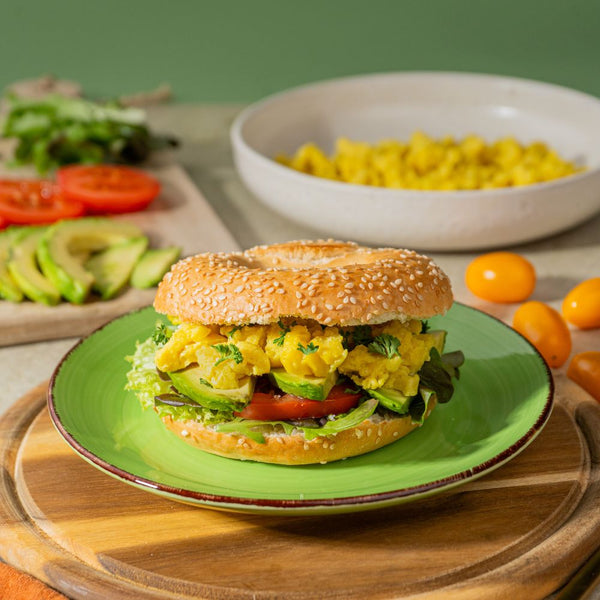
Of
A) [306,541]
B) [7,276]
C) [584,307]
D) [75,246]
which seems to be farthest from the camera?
Answer: [75,246]

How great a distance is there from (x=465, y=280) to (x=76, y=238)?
5.14 ft

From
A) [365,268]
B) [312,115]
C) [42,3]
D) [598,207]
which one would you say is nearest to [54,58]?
[42,3]

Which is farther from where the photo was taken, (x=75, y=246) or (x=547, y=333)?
(x=75, y=246)

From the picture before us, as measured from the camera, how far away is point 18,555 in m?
1.82

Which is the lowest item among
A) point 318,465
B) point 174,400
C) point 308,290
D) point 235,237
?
point 235,237

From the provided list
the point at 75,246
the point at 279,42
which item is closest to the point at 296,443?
the point at 75,246

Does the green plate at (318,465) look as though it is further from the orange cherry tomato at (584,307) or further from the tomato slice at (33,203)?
the tomato slice at (33,203)

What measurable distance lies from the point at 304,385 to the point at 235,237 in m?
2.10

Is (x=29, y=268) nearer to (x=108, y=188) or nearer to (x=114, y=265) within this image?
(x=114, y=265)

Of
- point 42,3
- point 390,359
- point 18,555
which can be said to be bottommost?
point 42,3

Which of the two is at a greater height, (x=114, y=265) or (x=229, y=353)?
(x=229, y=353)

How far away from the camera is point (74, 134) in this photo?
4.59 m

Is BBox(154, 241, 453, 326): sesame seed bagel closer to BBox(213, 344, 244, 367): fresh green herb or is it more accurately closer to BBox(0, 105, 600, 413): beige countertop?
BBox(213, 344, 244, 367): fresh green herb

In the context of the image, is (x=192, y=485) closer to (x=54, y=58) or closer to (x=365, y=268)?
(x=365, y=268)
